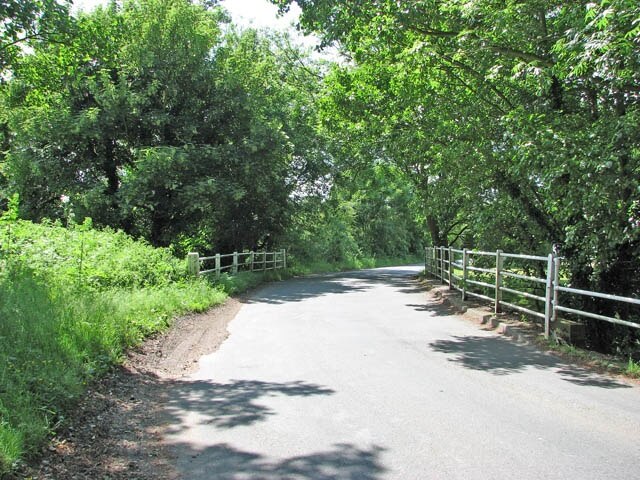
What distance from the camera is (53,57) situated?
1370 cm

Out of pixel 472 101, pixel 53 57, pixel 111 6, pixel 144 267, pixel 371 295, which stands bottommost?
pixel 371 295

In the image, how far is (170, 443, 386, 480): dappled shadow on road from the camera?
3684mm

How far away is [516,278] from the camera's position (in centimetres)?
1060

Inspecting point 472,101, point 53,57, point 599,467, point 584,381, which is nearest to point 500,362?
point 584,381

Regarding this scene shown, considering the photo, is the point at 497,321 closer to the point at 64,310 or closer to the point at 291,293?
the point at 64,310

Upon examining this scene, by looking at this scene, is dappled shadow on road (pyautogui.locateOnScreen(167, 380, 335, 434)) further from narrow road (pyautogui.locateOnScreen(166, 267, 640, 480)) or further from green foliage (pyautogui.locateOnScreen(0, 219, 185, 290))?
green foliage (pyautogui.locateOnScreen(0, 219, 185, 290))

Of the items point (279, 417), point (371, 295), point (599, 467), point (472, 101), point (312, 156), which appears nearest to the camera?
point (599, 467)

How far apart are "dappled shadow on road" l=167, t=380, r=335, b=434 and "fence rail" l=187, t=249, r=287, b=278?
29.7 ft

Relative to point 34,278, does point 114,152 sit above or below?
above

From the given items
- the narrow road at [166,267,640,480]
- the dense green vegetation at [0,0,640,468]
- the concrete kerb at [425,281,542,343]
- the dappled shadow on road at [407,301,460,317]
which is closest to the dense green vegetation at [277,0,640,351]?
the dense green vegetation at [0,0,640,468]

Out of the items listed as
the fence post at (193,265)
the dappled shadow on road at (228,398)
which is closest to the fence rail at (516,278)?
the dappled shadow on road at (228,398)

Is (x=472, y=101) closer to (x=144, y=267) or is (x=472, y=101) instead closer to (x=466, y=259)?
(x=466, y=259)

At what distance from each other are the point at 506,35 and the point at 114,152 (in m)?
16.8

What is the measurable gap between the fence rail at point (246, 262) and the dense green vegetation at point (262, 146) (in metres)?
1.00
